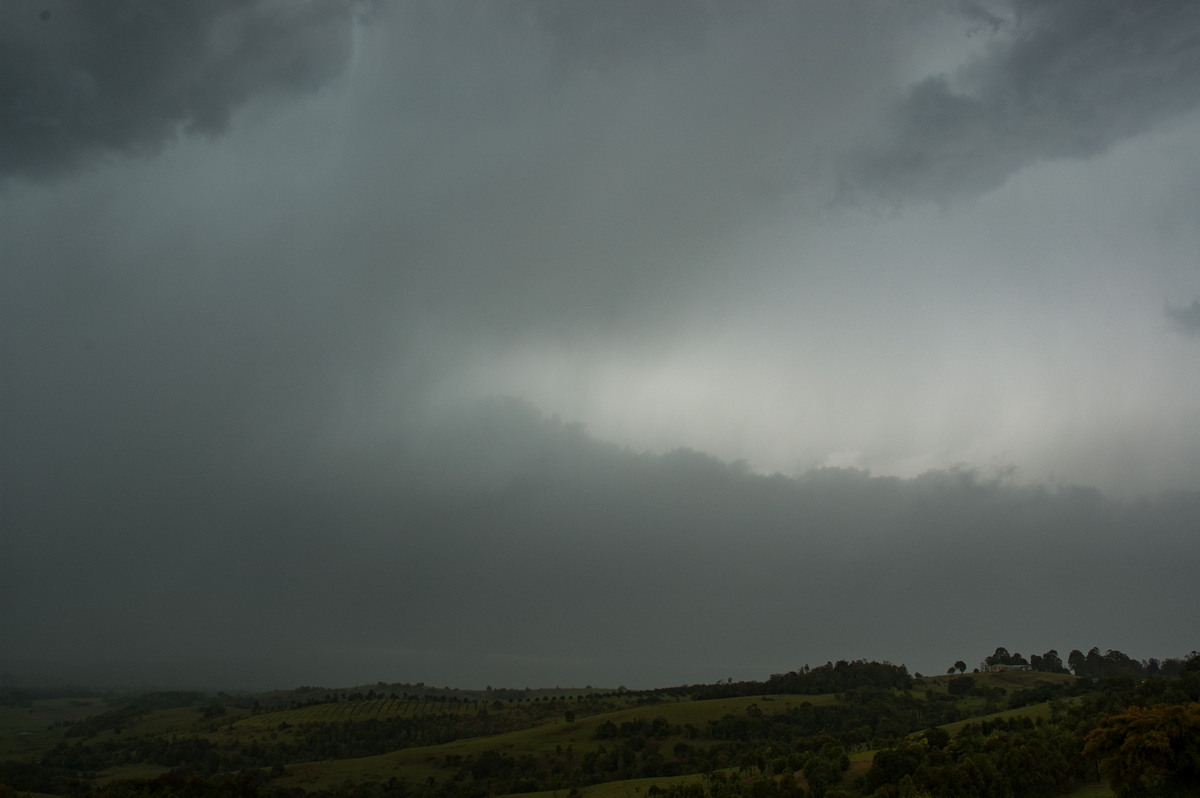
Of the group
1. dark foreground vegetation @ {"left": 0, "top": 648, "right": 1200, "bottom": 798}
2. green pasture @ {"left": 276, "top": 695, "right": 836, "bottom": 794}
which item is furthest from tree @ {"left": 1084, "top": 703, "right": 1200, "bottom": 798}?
green pasture @ {"left": 276, "top": 695, "right": 836, "bottom": 794}

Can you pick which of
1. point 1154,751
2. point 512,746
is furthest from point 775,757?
point 512,746

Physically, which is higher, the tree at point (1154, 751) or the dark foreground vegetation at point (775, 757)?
the tree at point (1154, 751)

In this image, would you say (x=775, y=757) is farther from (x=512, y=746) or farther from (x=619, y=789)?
(x=512, y=746)

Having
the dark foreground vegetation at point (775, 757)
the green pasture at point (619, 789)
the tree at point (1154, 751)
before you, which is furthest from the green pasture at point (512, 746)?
the tree at point (1154, 751)

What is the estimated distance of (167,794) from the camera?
89.8m

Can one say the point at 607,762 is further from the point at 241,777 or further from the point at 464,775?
the point at 241,777

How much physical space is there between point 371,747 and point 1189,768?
8061 inches

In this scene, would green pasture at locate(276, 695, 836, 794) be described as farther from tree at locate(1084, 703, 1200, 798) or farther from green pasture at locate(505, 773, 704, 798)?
tree at locate(1084, 703, 1200, 798)

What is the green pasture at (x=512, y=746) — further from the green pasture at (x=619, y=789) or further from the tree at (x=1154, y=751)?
the tree at (x=1154, y=751)

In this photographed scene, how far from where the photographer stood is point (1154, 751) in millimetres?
49750

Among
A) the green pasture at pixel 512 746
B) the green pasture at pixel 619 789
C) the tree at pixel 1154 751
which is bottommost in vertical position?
the green pasture at pixel 512 746

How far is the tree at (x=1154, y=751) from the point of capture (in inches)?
1939

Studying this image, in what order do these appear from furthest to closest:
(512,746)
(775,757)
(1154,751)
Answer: (512,746)
(775,757)
(1154,751)

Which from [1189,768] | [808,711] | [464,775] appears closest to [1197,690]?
[1189,768]
